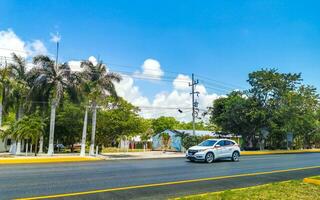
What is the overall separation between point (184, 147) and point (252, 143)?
1331 centimetres

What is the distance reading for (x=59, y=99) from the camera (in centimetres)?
2838

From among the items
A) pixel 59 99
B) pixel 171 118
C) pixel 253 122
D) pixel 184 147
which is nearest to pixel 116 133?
pixel 184 147

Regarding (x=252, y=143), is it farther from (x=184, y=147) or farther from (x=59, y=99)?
(x=59, y=99)

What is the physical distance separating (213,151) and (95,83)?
13638mm

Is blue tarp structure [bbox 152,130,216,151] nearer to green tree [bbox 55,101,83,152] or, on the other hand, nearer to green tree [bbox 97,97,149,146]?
green tree [bbox 97,97,149,146]

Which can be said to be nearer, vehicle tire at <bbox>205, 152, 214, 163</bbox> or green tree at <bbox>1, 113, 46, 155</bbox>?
vehicle tire at <bbox>205, 152, 214, 163</bbox>

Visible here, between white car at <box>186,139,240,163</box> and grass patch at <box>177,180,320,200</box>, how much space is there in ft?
Answer: 36.6

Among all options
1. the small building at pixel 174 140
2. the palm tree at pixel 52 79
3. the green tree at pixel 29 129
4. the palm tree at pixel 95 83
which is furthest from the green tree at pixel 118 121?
the green tree at pixel 29 129

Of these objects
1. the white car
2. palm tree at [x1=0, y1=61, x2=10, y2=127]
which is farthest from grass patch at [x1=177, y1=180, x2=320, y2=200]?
palm tree at [x1=0, y1=61, x2=10, y2=127]

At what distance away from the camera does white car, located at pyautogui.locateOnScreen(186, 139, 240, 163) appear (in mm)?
20984

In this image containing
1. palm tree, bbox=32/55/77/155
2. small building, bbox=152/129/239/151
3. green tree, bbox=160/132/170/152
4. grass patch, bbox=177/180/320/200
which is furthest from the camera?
green tree, bbox=160/132/170/152

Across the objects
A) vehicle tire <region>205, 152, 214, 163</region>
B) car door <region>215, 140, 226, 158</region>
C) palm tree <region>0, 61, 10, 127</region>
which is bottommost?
vehicle tire <region>205, 152, 214, 163</region>

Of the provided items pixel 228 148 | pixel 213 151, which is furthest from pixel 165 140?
pixel 213 151

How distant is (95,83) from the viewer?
96.1 ft
